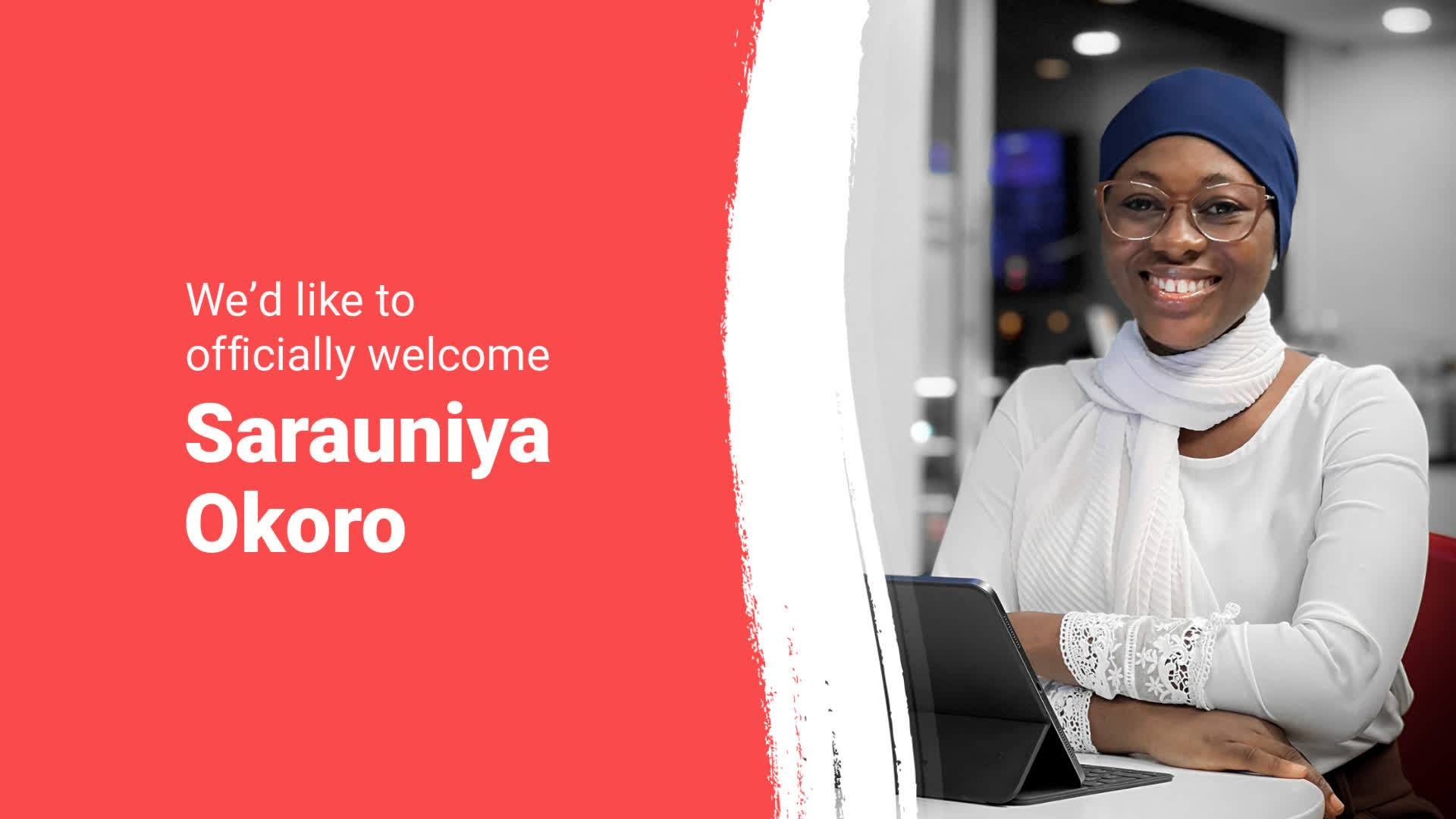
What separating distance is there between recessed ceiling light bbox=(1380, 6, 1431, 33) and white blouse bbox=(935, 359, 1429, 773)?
249cm

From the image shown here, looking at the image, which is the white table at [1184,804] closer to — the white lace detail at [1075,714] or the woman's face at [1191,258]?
the white lace detail at [1075,714]

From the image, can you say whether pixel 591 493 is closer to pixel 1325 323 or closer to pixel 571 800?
pixel 571 800

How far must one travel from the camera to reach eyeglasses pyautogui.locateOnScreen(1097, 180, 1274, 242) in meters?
1.43

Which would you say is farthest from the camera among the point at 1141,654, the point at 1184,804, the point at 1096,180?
the point at 1096,180

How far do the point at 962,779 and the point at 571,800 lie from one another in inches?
12.3

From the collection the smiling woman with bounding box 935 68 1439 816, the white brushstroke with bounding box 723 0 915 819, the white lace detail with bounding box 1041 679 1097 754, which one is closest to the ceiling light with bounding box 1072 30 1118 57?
the smiling woman with bounding box 935 68 1439 816

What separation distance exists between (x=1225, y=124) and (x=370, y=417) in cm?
87

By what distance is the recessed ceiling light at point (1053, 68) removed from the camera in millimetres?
3551

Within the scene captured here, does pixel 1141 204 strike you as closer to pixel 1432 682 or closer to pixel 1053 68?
pixel 1432 682

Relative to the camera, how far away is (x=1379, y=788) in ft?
4.45

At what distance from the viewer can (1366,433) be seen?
134 cm

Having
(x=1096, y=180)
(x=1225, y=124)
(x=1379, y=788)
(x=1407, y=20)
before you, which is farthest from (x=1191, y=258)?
(x=1407, y=20)

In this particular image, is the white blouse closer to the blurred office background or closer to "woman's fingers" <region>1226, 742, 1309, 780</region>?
"woman's fingers" <region>1226, 742, 1309, 780</region>

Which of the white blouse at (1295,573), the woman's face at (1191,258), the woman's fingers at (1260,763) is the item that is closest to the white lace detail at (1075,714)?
the white blouse at (1295,573)
